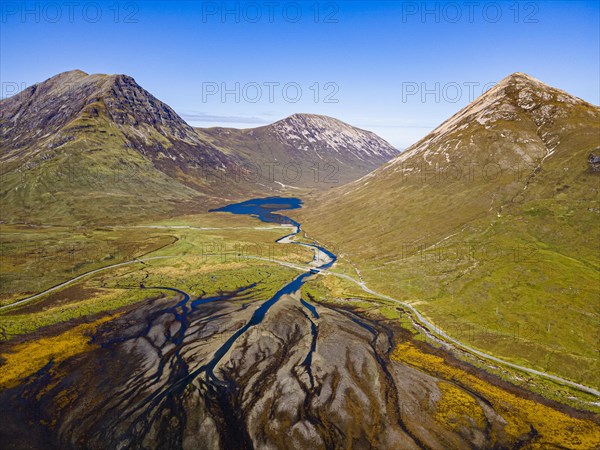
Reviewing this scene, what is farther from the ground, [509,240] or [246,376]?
[509,240]

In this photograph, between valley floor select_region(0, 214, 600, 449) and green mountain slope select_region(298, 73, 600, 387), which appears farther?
green mountain slope select_region(298, 73, 600, 387)

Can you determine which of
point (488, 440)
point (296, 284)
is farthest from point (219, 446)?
point (296, 284)

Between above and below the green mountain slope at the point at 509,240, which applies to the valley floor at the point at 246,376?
below

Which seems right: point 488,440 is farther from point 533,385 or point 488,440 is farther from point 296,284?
A: point 296,284

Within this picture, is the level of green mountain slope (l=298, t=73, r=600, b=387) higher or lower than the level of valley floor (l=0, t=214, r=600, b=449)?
higher

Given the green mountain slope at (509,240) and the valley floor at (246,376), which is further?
the green mountain slope at (509,240)

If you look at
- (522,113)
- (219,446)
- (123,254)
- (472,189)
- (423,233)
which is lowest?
(219,446)

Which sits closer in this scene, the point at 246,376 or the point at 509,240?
the point at 246,376

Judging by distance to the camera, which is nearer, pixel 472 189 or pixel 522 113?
pixel 472 189
